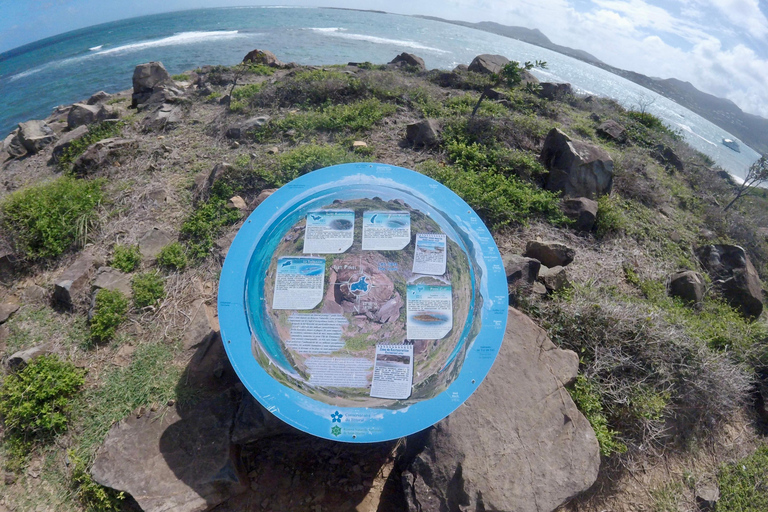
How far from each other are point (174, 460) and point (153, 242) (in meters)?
2.83

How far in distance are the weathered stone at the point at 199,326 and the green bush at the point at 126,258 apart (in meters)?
1.08

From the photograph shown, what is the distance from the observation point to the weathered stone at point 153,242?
175 inches

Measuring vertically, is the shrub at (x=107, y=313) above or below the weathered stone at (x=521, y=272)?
below

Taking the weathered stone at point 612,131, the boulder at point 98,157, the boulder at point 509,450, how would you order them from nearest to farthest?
the boulder at point 509,450, the boulder at point 98,157, the weathered stone at point 612,131

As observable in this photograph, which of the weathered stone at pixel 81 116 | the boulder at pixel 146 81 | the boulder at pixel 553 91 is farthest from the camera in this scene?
the boulder at pixel 553 91

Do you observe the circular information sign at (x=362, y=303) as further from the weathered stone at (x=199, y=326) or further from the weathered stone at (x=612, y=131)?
the weathered stone at (x=612, y=131)

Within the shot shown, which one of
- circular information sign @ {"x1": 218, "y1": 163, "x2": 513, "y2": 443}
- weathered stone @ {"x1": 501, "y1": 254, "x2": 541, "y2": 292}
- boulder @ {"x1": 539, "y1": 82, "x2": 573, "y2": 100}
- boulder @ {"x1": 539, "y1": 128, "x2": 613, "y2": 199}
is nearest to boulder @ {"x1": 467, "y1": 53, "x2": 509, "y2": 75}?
boulder @ {"x1": 539, "y1": 82, "x2": 573, "y2": 100}

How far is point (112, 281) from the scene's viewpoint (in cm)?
403

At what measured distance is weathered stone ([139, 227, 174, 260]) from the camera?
4.44m

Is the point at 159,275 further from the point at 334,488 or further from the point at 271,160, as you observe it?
the point at 334,488

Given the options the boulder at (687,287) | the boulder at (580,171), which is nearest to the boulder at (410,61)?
the boulder at (580,171)

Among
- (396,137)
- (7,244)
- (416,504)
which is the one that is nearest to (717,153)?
(396,137)

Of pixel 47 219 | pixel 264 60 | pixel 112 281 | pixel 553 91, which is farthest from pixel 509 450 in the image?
pixel 264 60

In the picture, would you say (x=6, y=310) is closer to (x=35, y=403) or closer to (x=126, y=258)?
(x=126, y=258)
